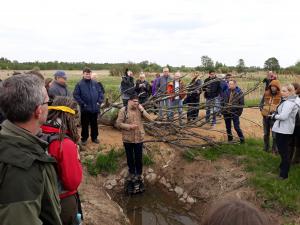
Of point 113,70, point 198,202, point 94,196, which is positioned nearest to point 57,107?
point 94,196

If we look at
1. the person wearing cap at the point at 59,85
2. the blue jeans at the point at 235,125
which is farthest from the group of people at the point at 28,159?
the blue jeans at the point at 235,125

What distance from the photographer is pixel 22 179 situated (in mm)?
1848

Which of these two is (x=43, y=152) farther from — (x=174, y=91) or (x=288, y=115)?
(x=174, y=91)

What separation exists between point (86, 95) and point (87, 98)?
7cm

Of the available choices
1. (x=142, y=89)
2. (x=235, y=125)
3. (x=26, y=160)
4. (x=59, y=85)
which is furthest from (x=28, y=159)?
(x=142, y=89)

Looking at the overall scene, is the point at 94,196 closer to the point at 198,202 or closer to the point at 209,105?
the point at 198,202

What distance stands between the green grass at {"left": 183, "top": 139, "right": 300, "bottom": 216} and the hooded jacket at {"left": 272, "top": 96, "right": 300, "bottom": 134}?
0.99 m

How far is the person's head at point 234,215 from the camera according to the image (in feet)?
4.75

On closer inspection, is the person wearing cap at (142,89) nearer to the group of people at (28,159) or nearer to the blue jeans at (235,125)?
the blue jeans at (235,125)

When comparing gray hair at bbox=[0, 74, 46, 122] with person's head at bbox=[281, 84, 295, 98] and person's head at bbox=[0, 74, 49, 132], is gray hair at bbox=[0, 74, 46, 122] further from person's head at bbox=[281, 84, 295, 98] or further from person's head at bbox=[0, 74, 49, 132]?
person's head at bbox=[281, 84, 295, 98]

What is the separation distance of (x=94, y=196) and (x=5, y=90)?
4742 mm

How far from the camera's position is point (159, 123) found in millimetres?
8422

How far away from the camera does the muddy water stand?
21.6ft

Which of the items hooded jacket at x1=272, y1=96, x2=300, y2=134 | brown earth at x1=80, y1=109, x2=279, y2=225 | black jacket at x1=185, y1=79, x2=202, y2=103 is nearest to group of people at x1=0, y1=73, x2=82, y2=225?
brown earth at x1=80, y1=109, x2=279, y2=225
